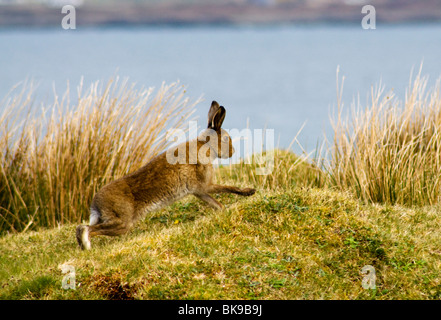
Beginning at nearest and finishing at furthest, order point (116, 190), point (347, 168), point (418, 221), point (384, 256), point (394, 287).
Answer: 1. point (394, 287)
2. point (384, 256)
3. point (116, 190)
4. point (418, 221)
5. point (347, 168)

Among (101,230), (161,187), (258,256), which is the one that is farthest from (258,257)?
(101,230)

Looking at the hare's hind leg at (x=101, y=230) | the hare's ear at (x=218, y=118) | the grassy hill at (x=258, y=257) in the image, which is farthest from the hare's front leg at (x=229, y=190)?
the hare's hind leg at (x=101, y=230)

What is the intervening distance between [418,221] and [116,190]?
3.61 m

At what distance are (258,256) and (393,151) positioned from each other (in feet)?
13.1

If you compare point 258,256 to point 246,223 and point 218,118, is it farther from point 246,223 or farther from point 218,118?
point 218,118

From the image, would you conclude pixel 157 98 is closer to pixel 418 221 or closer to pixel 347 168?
pixel 347 168

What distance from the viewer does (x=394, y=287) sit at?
215 inches

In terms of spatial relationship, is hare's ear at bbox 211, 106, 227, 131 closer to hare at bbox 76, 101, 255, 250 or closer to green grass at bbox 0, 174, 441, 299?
hare at bbox 76, 101, 255, 250

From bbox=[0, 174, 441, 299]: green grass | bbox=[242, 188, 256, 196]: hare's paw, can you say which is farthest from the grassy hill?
bbox=[242, 188, 256, 196]: hare's paw

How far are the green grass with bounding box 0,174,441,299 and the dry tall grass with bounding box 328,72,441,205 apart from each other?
967 mm

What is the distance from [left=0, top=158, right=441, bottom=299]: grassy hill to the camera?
17.5 ft

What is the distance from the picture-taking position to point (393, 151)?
29.1 ft

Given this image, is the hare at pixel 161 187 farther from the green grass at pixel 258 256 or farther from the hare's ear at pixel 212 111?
the green grass at pixel 258 256
